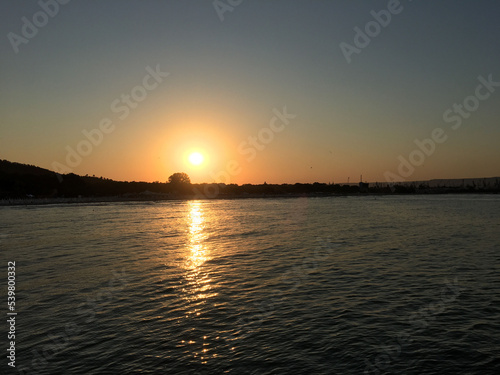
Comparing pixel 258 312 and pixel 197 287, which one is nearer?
pixel 258 312

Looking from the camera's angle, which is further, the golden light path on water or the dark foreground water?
the golden light path on water

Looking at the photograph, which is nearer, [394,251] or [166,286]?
[166,286]

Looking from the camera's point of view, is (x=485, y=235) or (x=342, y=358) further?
(x=485, y=235)

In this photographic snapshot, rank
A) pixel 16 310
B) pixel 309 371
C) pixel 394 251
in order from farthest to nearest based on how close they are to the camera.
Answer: pixel 394 251 → pixel 16 310 → pixel 309 371

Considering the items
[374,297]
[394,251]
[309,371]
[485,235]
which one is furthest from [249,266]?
[485,235]

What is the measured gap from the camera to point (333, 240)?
1636 inches

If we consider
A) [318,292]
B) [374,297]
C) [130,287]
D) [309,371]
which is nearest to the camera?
[309,371]

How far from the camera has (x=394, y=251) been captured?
109ft

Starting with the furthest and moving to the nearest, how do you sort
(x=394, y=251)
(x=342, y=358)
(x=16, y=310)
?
1. (x=394, y=251)
2. (x=16, y=310)
3. (x=342, y=358)

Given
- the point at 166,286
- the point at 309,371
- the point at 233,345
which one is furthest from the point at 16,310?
the point at 309,371

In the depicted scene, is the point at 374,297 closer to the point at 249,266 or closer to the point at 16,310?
the point at 249,266

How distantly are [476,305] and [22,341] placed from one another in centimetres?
1868

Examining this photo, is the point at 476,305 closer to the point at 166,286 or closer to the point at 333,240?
the point at 166,286

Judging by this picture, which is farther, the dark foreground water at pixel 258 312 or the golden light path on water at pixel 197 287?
the golden light path on water at pixel 197 287
